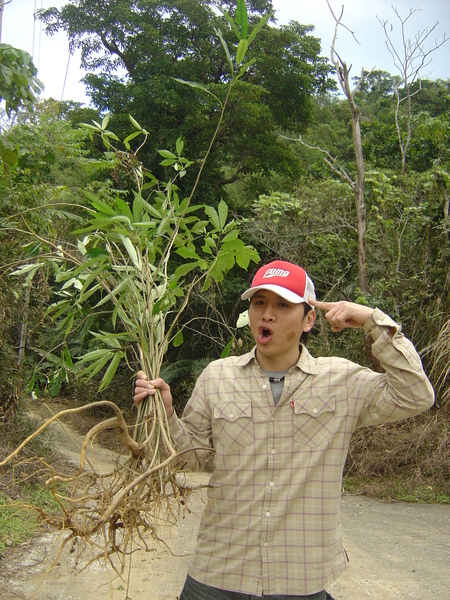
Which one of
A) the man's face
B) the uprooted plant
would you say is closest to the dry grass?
the uprooted plant

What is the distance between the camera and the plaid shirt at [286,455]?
201 cm

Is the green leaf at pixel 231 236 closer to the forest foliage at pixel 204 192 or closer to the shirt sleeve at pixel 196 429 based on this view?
the forest foliage at pixel 204 192

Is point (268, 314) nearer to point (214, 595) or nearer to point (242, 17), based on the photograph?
point (214, 595)

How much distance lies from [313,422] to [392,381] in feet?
0.92

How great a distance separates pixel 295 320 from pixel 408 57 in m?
8.79

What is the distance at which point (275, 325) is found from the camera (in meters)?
2.14

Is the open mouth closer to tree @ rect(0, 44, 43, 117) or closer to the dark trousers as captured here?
the dark trousers

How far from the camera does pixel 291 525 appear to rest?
203 cm

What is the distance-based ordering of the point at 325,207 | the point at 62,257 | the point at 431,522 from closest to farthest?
the point at 62,257, the point at 431,522, the point at 325,207

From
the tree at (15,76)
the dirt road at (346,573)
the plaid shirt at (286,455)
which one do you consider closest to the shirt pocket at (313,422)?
the plaid shirt at (286,455)

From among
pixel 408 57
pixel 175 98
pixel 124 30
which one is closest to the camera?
pixel 408 57

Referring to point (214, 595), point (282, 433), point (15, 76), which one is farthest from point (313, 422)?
point (15, 76)

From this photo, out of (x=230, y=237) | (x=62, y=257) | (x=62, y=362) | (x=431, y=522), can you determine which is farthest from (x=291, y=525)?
(x=431, y=522)

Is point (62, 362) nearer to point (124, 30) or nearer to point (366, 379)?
point (366, 379)
